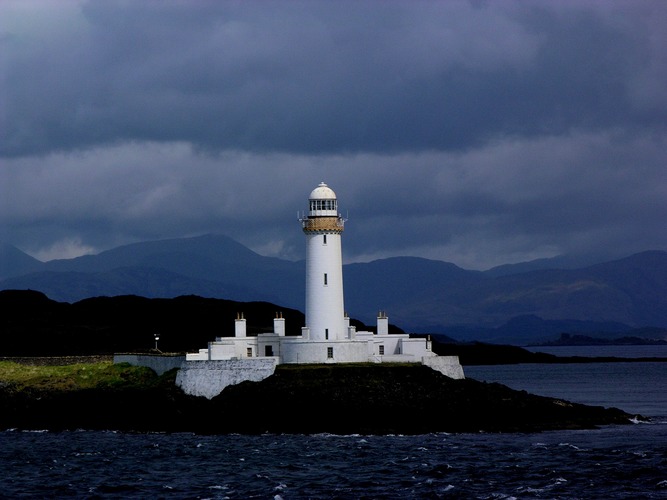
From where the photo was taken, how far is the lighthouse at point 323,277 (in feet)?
245

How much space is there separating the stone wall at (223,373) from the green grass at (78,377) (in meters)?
5.00

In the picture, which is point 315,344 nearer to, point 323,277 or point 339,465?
point 323,277

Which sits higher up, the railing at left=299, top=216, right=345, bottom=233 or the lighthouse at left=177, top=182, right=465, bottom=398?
the railing at left=299, top=216, right=345, bottom=233

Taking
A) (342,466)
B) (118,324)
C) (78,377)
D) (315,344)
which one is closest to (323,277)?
(315,344)

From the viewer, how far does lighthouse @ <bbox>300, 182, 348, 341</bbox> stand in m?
74.6

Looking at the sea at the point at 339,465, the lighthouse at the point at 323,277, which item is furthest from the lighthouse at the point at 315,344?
the sea at the point at 339,465

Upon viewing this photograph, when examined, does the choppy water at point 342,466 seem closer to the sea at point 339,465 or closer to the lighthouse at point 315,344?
the sea at point 339,465

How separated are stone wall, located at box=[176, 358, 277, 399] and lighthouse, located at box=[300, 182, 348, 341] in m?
4.07

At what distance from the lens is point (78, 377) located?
80.9m

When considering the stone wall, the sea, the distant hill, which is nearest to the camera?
the sea

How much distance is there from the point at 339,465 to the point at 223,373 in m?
17.6

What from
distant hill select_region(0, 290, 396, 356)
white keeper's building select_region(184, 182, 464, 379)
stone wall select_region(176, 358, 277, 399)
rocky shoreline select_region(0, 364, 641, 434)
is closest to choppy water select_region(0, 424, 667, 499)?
rocky shoreline select_region(0, 364, 641, 434)

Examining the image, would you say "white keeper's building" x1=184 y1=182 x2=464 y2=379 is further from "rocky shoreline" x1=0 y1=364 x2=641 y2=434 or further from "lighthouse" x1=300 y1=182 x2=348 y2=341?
"rocky shoreline" x1=0 y1=364 x2=641 y2=434

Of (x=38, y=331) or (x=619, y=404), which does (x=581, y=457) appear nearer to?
(x=619, y=404)
